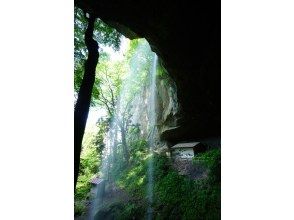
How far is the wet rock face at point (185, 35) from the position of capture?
181 inches

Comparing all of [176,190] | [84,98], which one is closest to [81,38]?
[84,98]

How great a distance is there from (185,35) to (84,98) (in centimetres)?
252

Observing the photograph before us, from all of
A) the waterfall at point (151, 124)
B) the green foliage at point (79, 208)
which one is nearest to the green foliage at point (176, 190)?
the waterfall at point (151, 124)

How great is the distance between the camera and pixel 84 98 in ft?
12.8

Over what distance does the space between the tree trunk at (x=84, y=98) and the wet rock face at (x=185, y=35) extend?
0.76m

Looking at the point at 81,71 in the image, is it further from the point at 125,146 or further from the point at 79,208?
the point at 125,146

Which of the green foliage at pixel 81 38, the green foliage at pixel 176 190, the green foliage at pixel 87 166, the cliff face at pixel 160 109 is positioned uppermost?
the green foliage at pixel 81 38

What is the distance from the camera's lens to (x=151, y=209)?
4.75 metres

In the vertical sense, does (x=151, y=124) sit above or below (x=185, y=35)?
below

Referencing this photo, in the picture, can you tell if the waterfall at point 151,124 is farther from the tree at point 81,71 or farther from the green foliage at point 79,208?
the tree at point 81,71

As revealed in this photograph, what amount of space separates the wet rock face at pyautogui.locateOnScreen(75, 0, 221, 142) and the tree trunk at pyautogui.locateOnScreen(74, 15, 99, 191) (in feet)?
2.50
